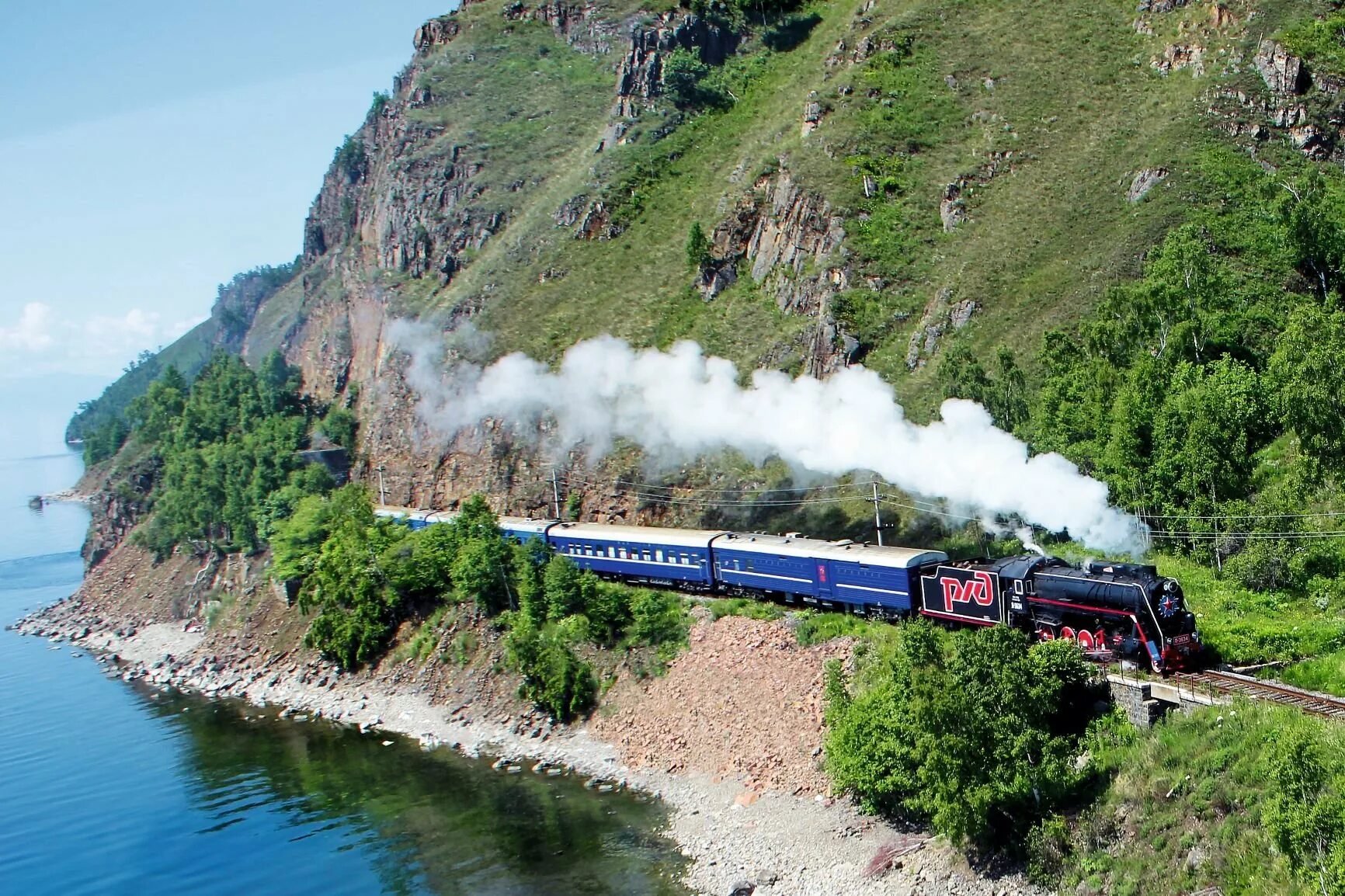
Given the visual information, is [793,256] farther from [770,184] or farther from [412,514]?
[412,514]

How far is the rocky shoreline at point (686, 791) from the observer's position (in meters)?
30.7

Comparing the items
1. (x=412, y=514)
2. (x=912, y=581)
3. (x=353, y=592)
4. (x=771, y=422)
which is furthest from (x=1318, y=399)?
(x=412, y=514)

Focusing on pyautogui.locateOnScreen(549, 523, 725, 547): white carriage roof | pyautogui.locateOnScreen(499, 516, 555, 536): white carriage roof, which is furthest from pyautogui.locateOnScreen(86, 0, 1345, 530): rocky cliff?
pyautogui.locateOnScreen(549, 523, 725, 547): white carriage roof

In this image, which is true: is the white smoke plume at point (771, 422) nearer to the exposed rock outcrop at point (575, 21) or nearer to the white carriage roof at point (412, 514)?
the white carriage roof at point (412, 514)

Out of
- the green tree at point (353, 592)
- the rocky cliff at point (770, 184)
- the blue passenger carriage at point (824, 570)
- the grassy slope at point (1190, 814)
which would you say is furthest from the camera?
the rocky cliff at point (770, 184)

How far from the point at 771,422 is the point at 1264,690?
25.6m

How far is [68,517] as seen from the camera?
164m

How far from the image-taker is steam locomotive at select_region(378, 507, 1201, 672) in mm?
32062

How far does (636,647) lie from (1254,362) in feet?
103

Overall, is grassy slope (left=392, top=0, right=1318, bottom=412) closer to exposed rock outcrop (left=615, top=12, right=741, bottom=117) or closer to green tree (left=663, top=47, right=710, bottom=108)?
green tree (left=663, top=47, right=710, bottom=108)

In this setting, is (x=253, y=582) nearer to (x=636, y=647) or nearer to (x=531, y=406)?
(x=531, y=406)

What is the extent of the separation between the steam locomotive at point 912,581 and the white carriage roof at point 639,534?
2.4 inches

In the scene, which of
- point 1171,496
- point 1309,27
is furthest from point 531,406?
point 1309,27

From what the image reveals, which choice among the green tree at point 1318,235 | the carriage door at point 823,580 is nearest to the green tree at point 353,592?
the carriage door at point 823,580
